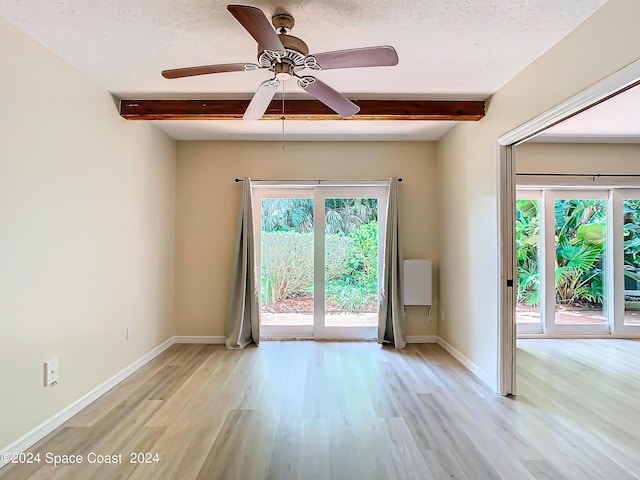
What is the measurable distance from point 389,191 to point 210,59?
2.59 meters

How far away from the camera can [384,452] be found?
2.11m

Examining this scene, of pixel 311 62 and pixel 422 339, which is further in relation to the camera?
pixel 422 339

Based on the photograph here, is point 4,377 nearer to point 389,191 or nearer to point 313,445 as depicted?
point 313,445

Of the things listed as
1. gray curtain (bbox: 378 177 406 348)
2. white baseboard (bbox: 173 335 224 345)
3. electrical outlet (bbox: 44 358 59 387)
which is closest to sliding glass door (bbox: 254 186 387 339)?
gray curtain (bbox: 378 177 406 348)

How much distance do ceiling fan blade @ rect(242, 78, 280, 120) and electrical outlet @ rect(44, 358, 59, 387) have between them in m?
2.13

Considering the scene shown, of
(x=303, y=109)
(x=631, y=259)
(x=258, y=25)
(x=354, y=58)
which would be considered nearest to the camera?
(x=258, y=25)

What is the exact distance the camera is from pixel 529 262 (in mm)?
4891

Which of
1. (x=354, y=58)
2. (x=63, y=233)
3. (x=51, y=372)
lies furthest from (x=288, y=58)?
(x=51, y=372)

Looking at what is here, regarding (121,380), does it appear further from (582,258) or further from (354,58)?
(582,258)

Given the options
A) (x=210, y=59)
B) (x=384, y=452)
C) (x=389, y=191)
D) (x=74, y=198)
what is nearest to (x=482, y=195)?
(x=389, y=191)

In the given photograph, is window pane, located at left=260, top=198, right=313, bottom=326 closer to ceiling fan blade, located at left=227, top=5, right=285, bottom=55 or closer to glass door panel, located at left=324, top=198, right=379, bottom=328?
glass door panel, located at left=324, top=198, right=379, bottom=328

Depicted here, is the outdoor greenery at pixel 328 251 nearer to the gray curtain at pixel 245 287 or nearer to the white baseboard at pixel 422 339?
the gray curtain at pixel 245 287

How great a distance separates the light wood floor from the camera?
1.97 m

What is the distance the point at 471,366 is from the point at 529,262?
2.19 meters
